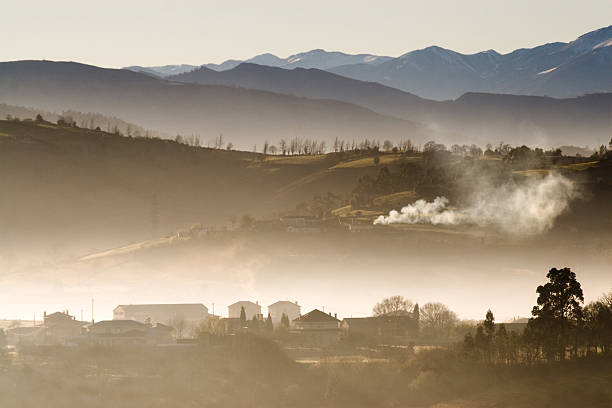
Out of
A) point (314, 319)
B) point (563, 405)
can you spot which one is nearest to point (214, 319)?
point (314, 319)

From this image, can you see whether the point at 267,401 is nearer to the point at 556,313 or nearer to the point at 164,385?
the point at 164,385

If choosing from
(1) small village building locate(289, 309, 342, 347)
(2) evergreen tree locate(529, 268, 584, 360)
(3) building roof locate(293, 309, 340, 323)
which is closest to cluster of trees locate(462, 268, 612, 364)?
(2) evergreen tree locate(529, 268, 584, 360)

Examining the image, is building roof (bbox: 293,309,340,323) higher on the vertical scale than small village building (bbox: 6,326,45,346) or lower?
higher

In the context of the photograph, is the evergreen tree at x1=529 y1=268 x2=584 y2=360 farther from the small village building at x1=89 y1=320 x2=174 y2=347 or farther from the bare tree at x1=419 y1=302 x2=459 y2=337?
the small village building at x1=89 y1=320 x2=174 y2=347

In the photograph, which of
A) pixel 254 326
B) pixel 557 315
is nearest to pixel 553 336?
pixel 557 315

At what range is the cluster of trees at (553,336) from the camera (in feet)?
460

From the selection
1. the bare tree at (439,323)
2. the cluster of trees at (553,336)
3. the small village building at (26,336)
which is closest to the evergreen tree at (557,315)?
the cluster of trees at (553,336)

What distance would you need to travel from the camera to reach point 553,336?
14000cm

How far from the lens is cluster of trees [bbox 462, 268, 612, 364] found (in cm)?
14012

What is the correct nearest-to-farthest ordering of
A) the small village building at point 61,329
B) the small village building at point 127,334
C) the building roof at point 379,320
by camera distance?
the small village building at point 127,334
the small village building at point 61,329
the building roof at point 379,320

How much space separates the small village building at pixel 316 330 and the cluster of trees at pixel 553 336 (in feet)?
116

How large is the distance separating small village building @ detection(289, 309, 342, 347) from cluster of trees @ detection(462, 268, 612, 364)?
35360 mm

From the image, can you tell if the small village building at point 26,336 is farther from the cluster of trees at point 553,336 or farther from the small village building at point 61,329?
the cluster of trees at point 553,336

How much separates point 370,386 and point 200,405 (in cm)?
2017
